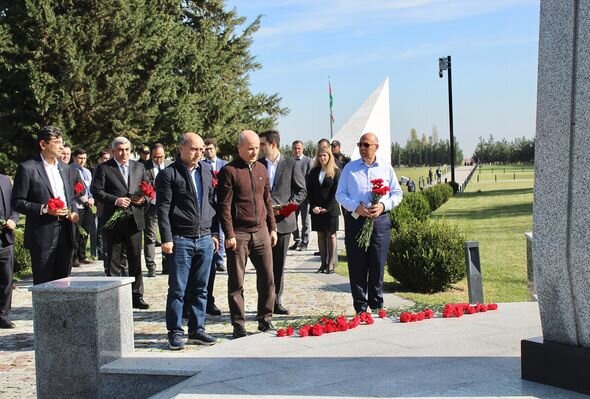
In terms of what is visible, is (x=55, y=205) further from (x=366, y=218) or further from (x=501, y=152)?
(x=501, y=152)

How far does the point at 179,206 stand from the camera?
6.90 metres

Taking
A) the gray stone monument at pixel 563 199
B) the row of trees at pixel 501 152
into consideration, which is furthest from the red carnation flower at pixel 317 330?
the row of trees at pixel 501 152

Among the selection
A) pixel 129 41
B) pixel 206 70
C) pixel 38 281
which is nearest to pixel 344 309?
pixel 38 281

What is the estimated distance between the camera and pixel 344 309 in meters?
8.98

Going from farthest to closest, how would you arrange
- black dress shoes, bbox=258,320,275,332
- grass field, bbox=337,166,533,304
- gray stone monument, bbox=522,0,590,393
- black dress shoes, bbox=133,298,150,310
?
1. grass field, bbox=337,166,533,304
2. black dress shoes, bbox=133,298,150,310
3. black dress shoes, bbox=258,320,275,332
4. gray stone monument, bbox=522,0,590,393

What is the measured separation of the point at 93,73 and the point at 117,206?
17.5 meters

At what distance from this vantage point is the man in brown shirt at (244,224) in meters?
7.05

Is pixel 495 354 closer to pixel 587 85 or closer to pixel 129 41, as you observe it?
pixel 587 85

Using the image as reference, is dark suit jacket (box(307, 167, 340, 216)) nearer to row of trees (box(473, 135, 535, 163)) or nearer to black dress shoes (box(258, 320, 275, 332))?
black dress shoes (box(258, 320, 275, 332))

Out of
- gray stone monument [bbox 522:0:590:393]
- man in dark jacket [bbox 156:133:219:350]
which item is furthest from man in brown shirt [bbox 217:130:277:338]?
gray stone monument [bbox 522:0:590:393]

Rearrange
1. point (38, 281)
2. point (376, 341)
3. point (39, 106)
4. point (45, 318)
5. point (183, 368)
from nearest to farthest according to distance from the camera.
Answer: point (183, 368) → point (45, 318) → point (376, 341) → point (38, 281) → point (39, 106)

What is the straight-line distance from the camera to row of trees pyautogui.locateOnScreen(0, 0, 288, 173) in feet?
77.4

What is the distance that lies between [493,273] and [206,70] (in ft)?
76.9

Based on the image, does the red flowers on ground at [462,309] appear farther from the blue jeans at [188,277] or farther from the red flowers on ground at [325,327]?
the blue jeans at [188,277]
